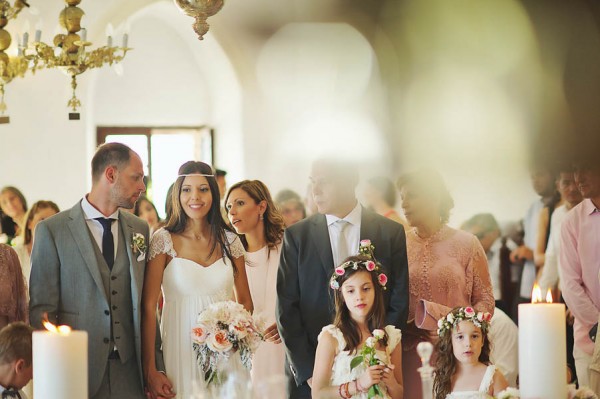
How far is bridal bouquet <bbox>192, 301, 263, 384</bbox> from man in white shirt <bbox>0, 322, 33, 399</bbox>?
85cm

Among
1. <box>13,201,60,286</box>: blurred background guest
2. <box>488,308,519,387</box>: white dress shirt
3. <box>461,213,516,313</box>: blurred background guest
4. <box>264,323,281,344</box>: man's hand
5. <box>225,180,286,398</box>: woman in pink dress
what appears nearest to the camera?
<box>264,323,281,344</box>: man's hand

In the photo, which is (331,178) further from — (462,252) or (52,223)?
(52,223)

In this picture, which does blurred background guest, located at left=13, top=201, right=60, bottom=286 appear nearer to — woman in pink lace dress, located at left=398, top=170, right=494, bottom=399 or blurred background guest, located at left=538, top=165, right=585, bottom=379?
woman in pink lace dress, located at left=398, top=170, right=494, bottom=399

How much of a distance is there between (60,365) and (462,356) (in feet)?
9.93

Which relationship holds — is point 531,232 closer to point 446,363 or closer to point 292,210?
point 292,210

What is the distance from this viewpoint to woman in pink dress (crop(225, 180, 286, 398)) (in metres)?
6.62

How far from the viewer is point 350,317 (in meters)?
5.47

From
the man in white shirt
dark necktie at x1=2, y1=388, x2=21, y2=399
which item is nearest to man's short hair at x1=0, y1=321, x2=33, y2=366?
the man in white shirt

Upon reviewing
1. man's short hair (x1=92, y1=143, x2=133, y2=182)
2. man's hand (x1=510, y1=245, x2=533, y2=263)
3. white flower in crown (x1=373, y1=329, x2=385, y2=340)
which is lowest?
white flower in crown (x1=373, y1=329, x2=385, y2=340)

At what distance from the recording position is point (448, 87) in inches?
442

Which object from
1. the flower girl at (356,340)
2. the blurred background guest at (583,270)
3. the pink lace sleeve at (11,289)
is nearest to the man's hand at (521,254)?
the blurred background guest at (583,270)

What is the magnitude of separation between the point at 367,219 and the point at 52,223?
165 centimetres

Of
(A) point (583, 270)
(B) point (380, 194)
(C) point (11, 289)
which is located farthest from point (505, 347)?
(C) point (11, 289)

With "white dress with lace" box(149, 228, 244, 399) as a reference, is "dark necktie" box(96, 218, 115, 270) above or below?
above
